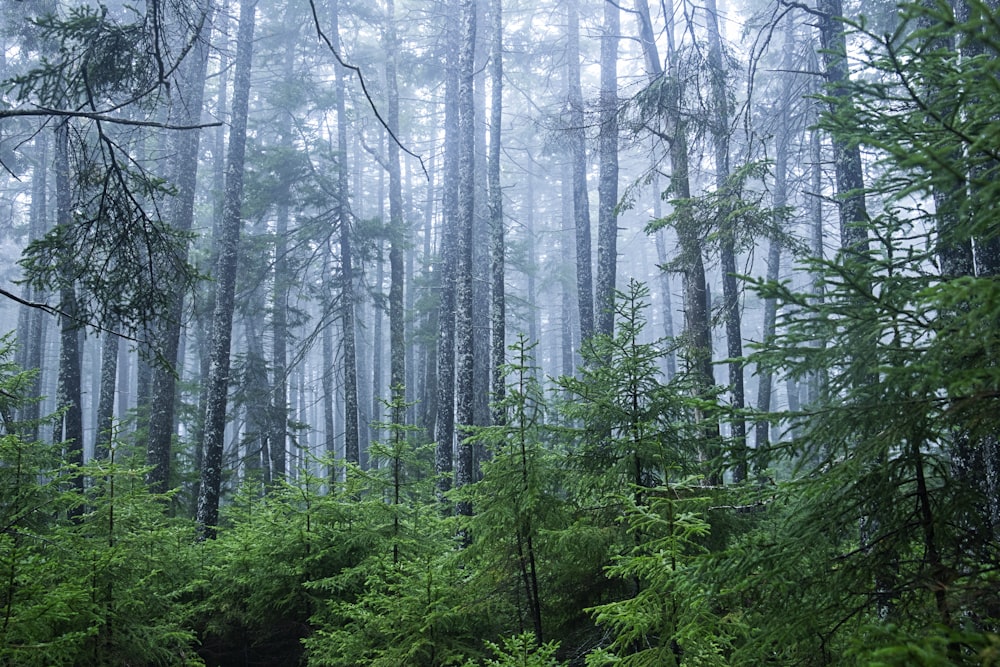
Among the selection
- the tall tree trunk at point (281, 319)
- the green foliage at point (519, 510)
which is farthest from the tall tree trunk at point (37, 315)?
the green foliage at point (519, 510)

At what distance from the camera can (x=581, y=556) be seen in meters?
4.98

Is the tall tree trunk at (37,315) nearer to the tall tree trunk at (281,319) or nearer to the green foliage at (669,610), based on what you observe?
the tall tree trunk at (281,319)

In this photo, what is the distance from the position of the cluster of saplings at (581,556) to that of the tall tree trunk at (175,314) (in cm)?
370

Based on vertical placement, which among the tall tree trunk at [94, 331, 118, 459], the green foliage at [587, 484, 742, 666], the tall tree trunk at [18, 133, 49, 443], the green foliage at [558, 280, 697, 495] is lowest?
the green foliage at [587, 484, 742, 666]

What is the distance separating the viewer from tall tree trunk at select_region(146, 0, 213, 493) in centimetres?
1177

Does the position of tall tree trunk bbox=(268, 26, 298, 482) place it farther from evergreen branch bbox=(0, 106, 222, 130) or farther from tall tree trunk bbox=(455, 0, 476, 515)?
evergreen branch bbox=(0, 106, 222, 130)

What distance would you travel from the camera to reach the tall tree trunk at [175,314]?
→ 38.6 ft

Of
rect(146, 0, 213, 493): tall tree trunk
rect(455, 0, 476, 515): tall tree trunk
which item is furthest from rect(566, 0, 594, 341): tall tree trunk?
rect(146, 0, 213, 493): tall tree trunk

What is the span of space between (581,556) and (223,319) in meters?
9.59

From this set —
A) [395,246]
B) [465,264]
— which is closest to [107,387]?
[395,246]

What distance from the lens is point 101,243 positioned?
5441 millimetres

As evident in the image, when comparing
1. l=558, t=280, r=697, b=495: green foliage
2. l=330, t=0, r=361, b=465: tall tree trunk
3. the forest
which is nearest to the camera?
the forest

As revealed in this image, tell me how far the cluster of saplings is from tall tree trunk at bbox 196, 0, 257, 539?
107 inches

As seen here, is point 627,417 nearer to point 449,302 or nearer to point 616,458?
point 616,458
